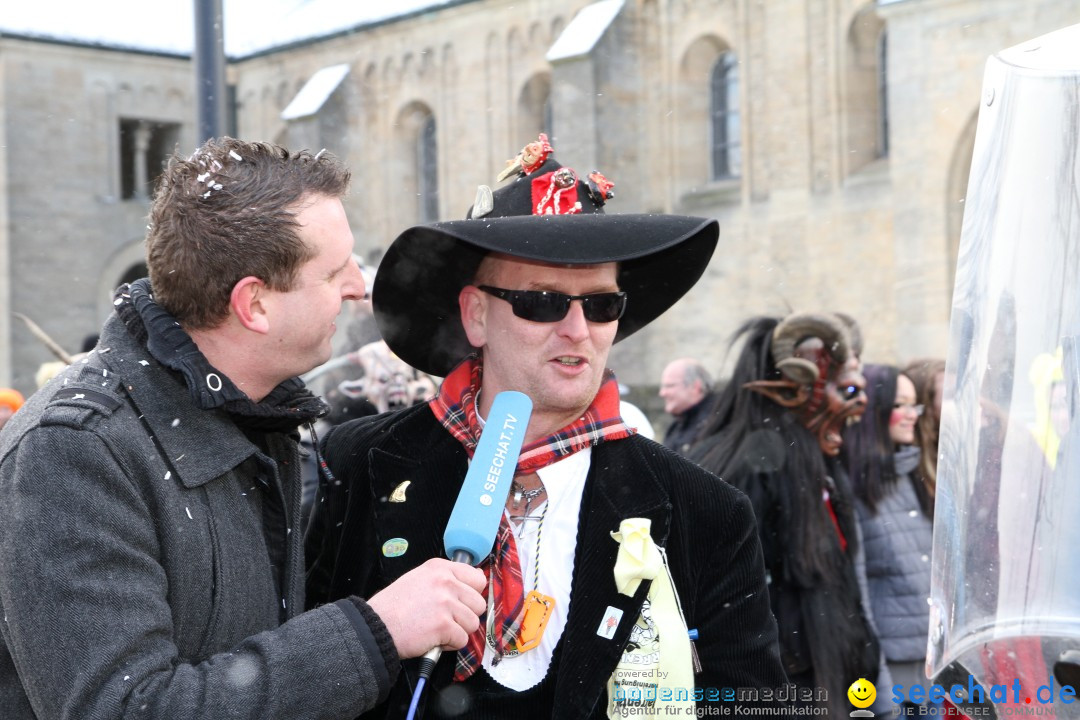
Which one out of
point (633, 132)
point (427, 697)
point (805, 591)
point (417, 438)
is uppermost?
point (633, 132)

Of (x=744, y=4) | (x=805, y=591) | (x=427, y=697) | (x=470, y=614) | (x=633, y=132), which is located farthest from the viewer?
(x=633, y=132)

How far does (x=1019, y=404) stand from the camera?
201 centimetres

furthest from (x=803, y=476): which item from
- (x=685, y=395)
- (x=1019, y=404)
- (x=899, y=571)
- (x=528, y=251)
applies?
(x=1019, y=404)

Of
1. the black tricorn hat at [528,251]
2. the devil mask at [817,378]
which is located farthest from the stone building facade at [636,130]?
the black tricorn hat at [528,251]

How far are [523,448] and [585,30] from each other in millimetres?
21342

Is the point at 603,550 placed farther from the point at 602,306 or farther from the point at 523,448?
the point at 602,306

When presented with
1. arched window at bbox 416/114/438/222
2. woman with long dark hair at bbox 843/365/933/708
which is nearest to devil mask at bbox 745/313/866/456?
woman with long dark hair at bbox 843/365/933/708

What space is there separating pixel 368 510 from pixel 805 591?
2419mm

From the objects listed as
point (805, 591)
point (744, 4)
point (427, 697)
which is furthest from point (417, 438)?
point (744, 4)

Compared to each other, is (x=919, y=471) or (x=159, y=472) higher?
(x=159, y=472)

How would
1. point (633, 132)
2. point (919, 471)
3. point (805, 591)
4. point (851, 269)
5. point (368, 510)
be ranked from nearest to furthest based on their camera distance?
point (368, 510) → point (805, 591) → point (919, 471) → point (851, 269) → point (633, 132)

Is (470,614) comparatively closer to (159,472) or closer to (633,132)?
(159,472)

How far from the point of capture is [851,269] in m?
19.9

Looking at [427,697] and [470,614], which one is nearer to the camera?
[470,614]
